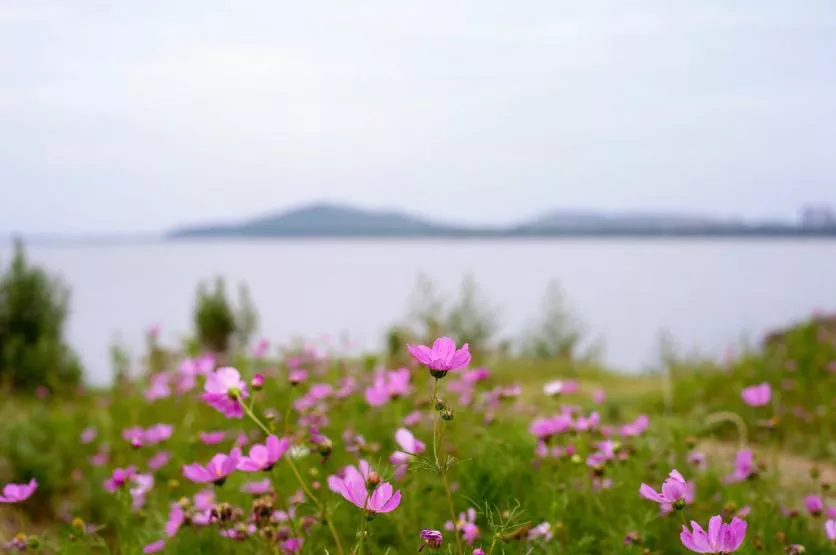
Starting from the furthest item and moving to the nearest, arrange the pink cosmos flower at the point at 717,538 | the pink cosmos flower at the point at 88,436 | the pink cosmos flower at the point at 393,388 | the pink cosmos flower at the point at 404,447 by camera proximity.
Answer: the pink cosmos flower at the point at 88,436, the pink cosmos flower at the point at 393,388, the pink cosmos flower at the point at 404,447, the pink cosmos flower at the point at 717,538

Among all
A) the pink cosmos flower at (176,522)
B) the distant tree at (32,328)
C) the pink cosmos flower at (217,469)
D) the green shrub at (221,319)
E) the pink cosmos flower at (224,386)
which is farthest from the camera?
the green shrub at (221,319)

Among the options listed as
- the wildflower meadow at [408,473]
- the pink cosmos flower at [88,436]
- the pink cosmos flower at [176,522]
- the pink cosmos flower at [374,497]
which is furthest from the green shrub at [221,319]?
the pink cosmos flower at [374,497]

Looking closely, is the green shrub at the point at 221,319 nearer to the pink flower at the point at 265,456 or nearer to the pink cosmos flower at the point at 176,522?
the pink cosmos flower at the point at 176,522

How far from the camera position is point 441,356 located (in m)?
1.21

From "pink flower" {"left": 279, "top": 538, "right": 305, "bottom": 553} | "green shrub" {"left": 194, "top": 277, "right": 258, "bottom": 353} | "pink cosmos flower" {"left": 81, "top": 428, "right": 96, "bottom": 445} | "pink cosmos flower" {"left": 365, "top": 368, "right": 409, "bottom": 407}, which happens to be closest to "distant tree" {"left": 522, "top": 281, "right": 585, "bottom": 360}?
"green shrub" {"left": 194, "top": 277, "right": 258, "bottom": 353}

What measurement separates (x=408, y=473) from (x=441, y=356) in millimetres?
940

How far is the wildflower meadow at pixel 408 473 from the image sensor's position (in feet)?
4.97

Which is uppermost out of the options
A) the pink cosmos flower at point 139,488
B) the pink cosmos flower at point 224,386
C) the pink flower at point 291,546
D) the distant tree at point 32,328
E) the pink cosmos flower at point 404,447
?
the pink cosmos flower at point 224,386

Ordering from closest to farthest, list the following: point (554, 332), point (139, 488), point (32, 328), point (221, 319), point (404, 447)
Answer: point (404, 447) → point (139, 488) → point (32, 328) → point (221, 319) → point (554, 332)

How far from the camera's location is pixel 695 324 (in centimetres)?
2203

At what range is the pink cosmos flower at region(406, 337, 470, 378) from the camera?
→ 3.92 ft

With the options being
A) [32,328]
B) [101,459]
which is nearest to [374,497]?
[101,459]

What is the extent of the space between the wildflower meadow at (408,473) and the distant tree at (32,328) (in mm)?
2343

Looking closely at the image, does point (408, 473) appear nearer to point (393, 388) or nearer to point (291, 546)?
point (393, 388)
